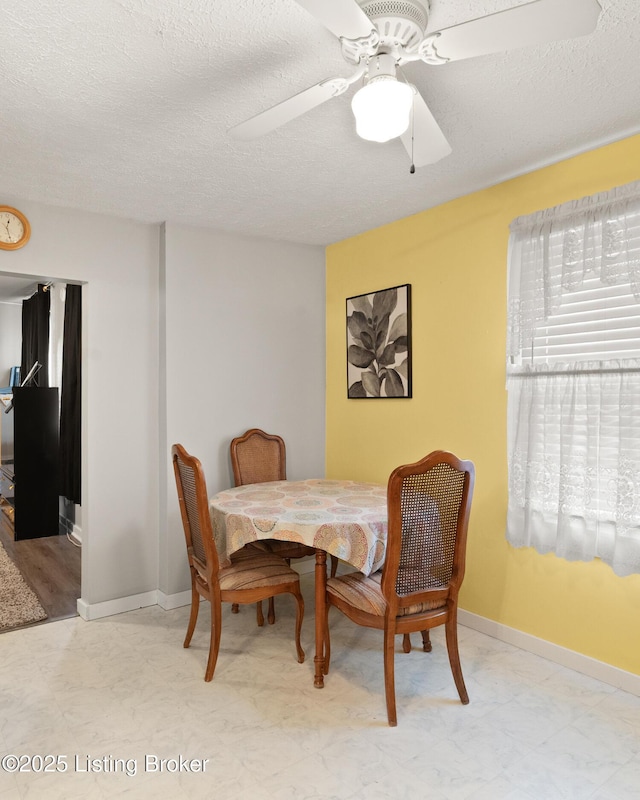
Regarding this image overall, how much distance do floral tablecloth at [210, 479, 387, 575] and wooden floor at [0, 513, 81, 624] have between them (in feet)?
4.50

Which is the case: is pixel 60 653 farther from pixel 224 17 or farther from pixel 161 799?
pixel 224 17

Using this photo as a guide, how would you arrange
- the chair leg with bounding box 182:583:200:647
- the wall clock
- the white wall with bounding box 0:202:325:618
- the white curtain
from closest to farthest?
the chair leg with bounding box 182:583:200:647 → the wall clock → the white wall with bounding box 0:202:325:618 → the white curtain

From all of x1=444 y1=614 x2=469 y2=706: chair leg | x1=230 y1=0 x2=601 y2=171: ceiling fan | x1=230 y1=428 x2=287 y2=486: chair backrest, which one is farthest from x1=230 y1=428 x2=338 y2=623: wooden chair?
x1=230 y1=0 x2=601 y2=171: ceiling fan

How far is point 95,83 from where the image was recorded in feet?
6.32

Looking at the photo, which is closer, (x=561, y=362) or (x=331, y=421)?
(x=561, y=362)

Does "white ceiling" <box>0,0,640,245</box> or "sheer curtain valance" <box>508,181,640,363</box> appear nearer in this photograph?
"white ceiling" <box>0,0,640,245</box>

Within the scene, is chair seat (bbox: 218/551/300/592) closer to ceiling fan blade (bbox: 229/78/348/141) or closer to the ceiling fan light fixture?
ceiling fan blade (bbox: 229/78/348/141)

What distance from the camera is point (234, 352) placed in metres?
3.76

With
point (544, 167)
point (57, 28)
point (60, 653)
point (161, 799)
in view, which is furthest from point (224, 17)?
point (60, 653)

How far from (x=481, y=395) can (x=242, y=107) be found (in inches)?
73.4

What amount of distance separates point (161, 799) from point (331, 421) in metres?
2.71

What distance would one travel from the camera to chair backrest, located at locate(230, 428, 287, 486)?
3.67 meters

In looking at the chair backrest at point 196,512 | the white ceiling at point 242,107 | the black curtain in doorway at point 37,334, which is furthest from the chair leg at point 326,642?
the black curtain in doorway at point 37,334

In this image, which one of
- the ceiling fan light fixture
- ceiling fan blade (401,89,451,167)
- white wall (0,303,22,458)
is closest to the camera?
the ceiling fan light fixture
